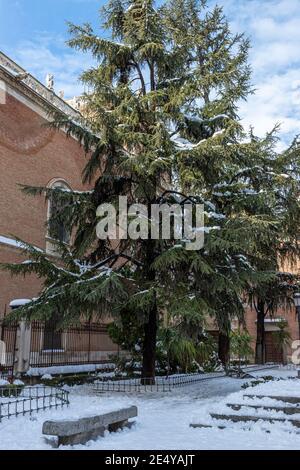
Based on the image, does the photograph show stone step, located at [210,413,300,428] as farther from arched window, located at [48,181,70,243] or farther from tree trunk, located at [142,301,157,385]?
arched window, located at [48,181,70,243]

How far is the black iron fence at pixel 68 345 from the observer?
546 inches

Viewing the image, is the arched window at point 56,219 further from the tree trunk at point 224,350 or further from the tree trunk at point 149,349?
the tree trunk at point 224,350

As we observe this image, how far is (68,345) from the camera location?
16125 mm

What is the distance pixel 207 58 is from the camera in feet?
45.9

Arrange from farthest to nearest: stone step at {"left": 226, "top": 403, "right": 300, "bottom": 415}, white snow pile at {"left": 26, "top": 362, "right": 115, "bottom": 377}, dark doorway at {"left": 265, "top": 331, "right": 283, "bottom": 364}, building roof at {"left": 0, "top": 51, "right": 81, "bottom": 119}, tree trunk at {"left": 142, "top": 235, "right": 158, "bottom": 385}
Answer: dark doorway at {"left": 265, "top": 331, "right": 283, "bottom": 364} → building roof at {"left": 0, "top": 51, "right": 81, "bottom": 119} → white snow pile at {"left": 26, "top": 362, "right": 115, "bottom": 377} → tree trunk at {"left": 142, "top": 235, "right": 158, "bottom": 385} → stone step at {"left": 226, "top": 403, "right": 300, "bottom": 415}

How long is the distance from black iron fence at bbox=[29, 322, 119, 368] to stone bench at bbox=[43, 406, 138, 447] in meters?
6.98

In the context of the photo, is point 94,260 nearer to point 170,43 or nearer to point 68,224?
point 68,224

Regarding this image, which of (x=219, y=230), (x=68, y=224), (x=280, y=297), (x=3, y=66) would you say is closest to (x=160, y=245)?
(x=219, y=230)

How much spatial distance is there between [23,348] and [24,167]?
8.78 metres

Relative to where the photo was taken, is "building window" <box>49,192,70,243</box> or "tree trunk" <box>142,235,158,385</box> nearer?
"tree trunk" <box>142,235,158,385</box>

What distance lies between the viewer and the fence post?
12484 mm

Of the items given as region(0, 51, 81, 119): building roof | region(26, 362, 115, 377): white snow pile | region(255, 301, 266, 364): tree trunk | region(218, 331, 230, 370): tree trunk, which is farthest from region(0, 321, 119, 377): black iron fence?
region(255, 301, 266, 364): tree trunk

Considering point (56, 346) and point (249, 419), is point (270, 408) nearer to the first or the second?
point (249, 419)

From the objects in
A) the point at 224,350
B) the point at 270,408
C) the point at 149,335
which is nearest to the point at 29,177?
the point at 149,335
